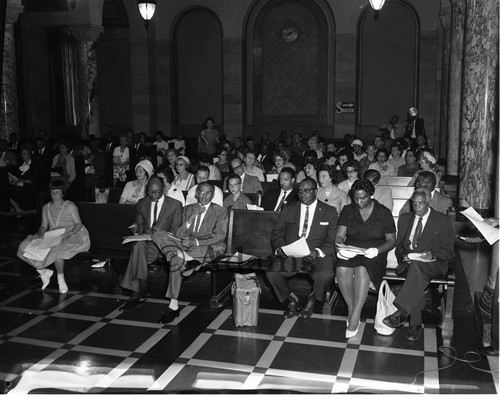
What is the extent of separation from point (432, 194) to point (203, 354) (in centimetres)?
400

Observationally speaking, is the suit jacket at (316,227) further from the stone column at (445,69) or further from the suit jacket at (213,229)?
the stone column at (445,69)

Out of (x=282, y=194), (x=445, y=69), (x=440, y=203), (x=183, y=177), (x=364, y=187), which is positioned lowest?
(x=440, y=203)

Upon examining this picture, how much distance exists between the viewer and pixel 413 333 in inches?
237

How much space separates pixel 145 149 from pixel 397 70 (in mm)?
9302

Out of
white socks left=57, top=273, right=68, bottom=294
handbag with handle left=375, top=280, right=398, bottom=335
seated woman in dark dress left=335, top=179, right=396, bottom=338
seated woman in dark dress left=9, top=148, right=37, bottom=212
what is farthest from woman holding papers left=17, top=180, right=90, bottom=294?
seated woman in dark dress left=9, top=148, right=37, bottom=212

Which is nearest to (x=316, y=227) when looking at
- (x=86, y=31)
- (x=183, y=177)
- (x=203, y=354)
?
(x=203, y=354)

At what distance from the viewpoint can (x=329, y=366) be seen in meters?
5.42

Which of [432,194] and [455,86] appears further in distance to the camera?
[455,86]

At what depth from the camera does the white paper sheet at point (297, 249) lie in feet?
21.6

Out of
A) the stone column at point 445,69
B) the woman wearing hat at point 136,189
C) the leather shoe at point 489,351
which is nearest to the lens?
the leather shoe at point 489,351

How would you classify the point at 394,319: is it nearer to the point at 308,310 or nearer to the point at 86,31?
the point at 308,310

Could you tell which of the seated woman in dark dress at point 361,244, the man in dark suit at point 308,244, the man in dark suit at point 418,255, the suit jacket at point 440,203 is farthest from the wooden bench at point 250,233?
the suit jacket at point 440,203

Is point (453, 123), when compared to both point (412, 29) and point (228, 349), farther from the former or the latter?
point (228, 349)

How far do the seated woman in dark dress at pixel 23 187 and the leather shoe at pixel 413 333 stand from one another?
28.1 feet
